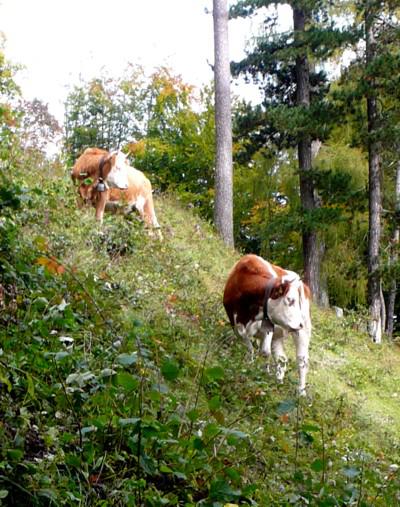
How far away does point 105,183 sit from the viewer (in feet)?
45.4

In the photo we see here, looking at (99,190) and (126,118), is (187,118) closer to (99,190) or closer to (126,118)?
(126,118)

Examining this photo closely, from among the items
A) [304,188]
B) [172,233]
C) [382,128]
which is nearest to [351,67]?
[382,128]

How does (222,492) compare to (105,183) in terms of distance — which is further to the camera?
(105,183)

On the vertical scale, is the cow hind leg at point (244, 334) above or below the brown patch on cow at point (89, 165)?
below

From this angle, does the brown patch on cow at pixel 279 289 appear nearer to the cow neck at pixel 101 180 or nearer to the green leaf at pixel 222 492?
the cow neck at pixel 101 180

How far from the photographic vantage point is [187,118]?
36.4m

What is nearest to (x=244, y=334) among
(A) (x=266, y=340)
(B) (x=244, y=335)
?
(B) (x=244, y=335)

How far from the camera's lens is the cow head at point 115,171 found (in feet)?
45.7

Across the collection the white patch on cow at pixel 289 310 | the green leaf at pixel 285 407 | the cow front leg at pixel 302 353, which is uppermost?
the green leaf at pixel 285 407

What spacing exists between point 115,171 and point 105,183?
31 centimetres

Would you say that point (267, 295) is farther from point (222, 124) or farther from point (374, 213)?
point (222, 124)

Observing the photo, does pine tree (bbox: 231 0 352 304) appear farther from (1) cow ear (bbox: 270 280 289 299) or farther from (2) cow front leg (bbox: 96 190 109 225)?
(1) cow ear (bbox: 270 280 289 299)

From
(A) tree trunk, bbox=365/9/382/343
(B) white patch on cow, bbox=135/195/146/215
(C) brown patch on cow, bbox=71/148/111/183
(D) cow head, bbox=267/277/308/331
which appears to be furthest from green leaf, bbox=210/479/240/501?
(A) tree trunk, bbox=365/9/382/343

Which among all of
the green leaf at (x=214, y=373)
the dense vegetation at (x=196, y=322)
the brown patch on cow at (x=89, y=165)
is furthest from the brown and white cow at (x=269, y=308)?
the green leaf at (x=214, y=373)
